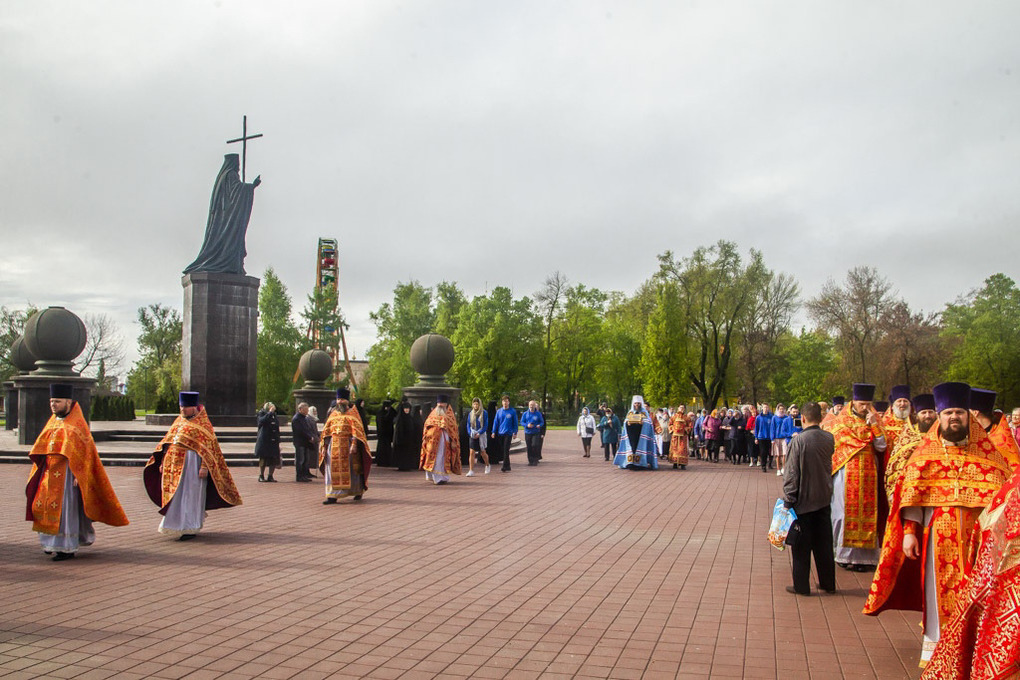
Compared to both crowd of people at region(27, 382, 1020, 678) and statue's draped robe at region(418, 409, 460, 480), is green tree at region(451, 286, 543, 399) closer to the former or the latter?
crowd of people at region(27, 382, 1020, 678)

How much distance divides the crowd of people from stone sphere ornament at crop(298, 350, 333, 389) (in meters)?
9.75

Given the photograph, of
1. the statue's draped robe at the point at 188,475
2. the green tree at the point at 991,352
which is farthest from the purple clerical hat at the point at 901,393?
the green tree at the point at 991,352

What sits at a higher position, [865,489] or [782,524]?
[865,489]

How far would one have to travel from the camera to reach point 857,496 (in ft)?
28.3

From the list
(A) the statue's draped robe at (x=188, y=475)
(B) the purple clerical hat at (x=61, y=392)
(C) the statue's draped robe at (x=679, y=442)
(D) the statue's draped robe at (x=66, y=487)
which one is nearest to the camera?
(D) the statue's draped robe at (x=66, y=487)

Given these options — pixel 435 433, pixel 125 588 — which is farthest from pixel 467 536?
pixel 435 433

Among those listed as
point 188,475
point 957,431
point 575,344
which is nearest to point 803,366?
point 575,344

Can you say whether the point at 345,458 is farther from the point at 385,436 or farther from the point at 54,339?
the point at 54,339

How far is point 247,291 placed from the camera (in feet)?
83.5

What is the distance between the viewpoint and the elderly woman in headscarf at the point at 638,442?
2184 centimetres

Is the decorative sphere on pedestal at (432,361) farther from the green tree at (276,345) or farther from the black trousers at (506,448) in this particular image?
the green tree at (276,345)

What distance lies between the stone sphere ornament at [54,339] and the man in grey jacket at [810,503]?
20268 mm

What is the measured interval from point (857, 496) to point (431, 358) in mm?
14887

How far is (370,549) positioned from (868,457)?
524 cm
